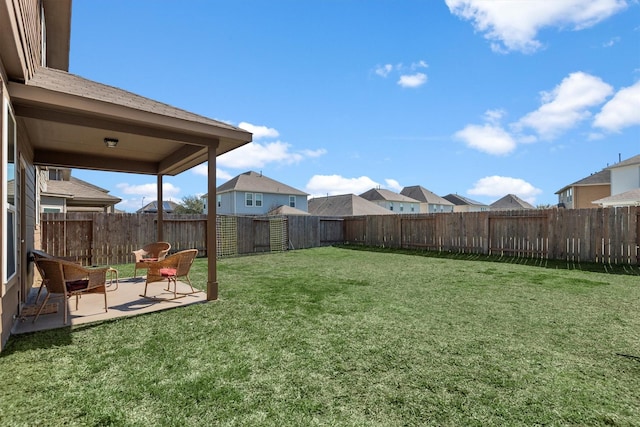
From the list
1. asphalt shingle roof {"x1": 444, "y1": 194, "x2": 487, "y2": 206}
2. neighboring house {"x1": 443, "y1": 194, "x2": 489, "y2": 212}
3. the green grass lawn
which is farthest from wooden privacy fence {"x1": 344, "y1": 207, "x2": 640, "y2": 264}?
asphalt shingle roof {"x1": 444, "y1": 194, "x2": 487, "y2": 206}

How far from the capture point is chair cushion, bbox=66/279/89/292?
14.3 ft

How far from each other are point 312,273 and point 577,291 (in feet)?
18.9

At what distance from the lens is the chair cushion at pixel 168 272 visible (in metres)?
5.32

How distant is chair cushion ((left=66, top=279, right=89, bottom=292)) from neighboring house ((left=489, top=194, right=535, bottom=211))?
48.6 m

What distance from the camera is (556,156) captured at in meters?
19.5

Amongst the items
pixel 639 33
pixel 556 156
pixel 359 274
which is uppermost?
pixel 639 33

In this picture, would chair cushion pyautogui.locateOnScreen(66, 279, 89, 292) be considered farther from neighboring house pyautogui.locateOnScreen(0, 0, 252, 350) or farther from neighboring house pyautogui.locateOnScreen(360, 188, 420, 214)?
neighboring house pyautogui.locateOnScreen(360, 188, 420, 214)

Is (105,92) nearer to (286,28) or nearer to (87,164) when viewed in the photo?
(87,164)

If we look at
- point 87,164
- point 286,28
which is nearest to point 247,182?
point 286,28

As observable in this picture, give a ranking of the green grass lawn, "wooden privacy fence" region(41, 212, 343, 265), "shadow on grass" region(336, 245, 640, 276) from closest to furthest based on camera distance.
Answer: the green grass lawn, "shadow on grass" region(336, 245, 640, 276), "wooden privacy fence" region(41, 212, 343, 265)

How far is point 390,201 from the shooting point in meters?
38.4

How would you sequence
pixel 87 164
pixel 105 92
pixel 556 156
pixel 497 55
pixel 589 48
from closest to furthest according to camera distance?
1. pixel 105 92
2. pixel 87 164
3. pixel 589 48
4. pixel 497 55
5. pixel 556 156

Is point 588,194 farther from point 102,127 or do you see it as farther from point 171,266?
point 102,127

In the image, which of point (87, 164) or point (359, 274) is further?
point (359, 274)
